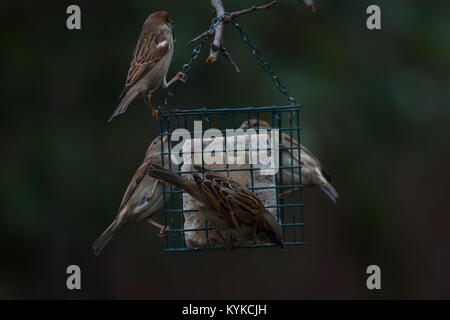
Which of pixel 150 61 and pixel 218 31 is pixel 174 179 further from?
pixel 150 61

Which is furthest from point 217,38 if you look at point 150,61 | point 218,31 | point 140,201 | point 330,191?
point 330,191

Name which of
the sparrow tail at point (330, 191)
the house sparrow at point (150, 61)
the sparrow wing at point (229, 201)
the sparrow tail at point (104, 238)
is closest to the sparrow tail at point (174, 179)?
the sparrow wing at point (229, 201)

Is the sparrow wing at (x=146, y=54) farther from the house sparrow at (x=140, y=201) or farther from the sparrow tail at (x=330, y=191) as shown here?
the sparrow tail at (x=330, y=191)

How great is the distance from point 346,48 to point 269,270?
4.06 metres

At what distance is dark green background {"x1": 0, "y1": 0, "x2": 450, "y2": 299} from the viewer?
895 centimetres

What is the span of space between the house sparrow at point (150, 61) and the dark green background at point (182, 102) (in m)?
2.35

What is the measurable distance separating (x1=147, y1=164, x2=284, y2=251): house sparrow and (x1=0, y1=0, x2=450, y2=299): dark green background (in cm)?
322

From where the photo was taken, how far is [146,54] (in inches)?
235

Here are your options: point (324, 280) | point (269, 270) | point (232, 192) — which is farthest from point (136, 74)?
point (324, 280)

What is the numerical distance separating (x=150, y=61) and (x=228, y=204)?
5.82 ft

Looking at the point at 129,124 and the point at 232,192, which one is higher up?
the point at 129,124

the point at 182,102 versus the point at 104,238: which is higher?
the point at 182,102
